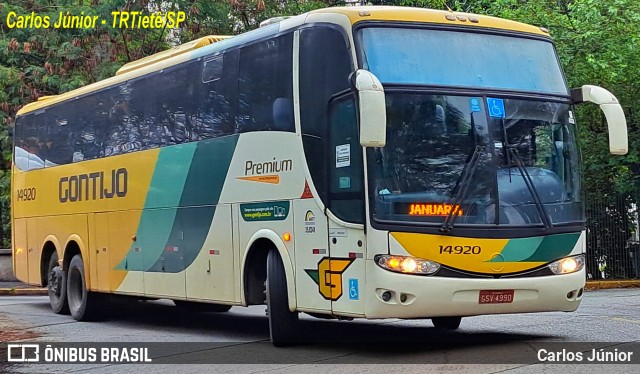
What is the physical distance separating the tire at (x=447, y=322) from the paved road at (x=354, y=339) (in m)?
0.13

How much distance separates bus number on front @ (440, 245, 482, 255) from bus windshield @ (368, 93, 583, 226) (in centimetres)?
24

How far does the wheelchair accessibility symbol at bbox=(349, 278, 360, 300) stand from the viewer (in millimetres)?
10172

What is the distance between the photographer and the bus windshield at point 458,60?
10.4 m

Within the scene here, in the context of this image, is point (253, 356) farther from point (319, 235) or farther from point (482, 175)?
point (482, 175)

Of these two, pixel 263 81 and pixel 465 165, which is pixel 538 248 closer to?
pixel 465 165

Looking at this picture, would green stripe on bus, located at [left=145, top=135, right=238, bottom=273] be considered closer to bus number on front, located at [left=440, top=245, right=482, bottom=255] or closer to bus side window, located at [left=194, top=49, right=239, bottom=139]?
bus side window, located at [left=194, top=49, right=239, bottom=139]

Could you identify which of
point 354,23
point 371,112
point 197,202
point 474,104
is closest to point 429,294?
point 371,112

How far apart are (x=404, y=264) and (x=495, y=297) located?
104cm

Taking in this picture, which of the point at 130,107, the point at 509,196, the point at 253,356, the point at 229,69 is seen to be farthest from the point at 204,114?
the point at 509,196

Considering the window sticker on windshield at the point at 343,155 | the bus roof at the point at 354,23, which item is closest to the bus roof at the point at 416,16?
the bus roof at the point at 354,23

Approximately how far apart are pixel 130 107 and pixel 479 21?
6.54 meters

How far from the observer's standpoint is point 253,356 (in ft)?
35.7

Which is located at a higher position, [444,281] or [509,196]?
[509,196]

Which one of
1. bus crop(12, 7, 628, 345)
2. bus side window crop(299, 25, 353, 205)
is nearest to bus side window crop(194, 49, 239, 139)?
bus crop(12, 7, 628, 345)
